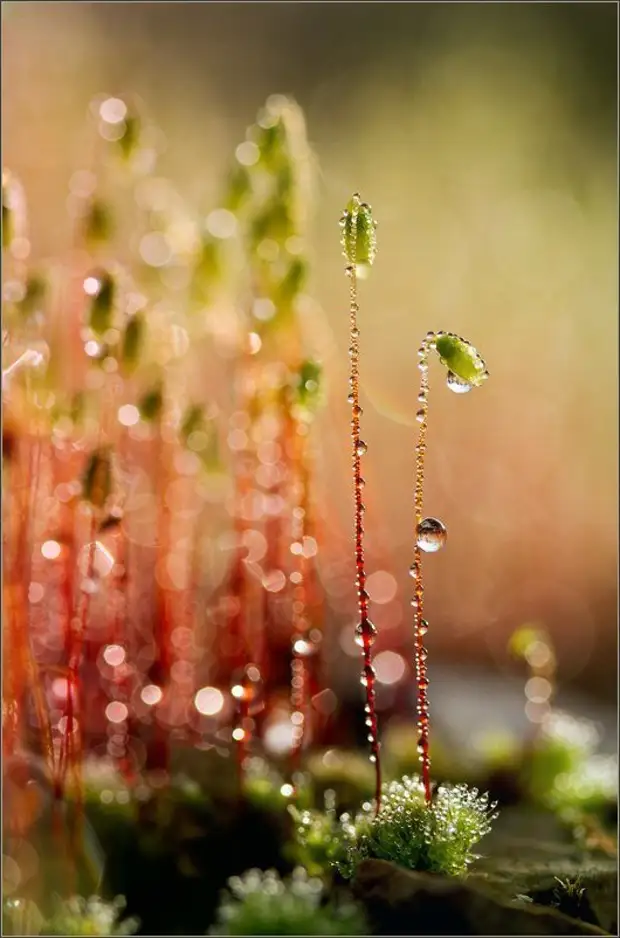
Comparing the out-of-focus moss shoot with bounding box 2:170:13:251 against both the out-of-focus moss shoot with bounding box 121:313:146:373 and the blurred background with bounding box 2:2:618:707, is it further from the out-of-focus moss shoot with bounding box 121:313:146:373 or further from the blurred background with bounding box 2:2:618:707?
the blurred background with bounding box 2:2:618:707

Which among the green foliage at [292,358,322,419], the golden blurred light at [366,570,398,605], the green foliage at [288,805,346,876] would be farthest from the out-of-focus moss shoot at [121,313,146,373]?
the golden blurred light at [366,570,398,605]

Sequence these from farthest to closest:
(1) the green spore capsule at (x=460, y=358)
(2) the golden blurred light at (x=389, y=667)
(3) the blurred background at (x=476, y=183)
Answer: (3) the blurred background at (x=476, y=183), (2) the golden blurred light at (x=389, y=667), (1) the green spore capsule at (x=460, y=358)

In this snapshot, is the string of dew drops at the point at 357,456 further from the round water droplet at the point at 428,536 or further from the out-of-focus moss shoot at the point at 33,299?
the out-of-focus moss shoot at the point at 33,299

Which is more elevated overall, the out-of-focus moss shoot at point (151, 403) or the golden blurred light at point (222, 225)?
the golden blurred light at point (222, 225)

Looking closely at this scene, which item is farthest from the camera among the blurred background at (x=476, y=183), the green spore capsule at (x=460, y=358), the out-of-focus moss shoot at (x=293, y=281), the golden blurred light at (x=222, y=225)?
the blurred background at (x=476, y=183)

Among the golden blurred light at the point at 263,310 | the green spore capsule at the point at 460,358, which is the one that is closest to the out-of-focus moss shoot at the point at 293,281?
the golden blurred light at the point at 263,310

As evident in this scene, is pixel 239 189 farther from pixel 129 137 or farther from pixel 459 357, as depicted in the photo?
pixel 459 357
